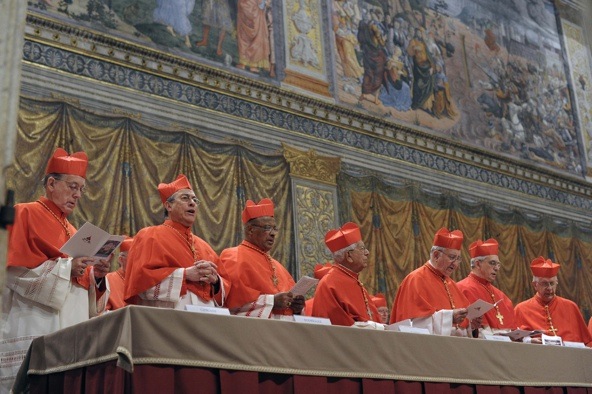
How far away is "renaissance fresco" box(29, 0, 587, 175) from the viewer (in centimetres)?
1050

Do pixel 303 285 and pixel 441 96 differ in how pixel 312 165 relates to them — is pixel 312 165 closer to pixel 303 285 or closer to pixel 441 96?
pixel 441 96

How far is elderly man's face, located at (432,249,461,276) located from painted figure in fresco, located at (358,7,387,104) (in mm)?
5629

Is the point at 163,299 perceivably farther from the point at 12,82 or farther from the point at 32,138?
the point at 32,138

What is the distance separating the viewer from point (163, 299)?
5.05 metres

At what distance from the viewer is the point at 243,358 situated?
4148 millimetres

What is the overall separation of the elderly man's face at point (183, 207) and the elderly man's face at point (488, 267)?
144 inches

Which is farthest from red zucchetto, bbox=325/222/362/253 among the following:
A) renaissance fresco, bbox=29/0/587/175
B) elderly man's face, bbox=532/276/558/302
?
renaissance fresco, bbox=29/0/587/175

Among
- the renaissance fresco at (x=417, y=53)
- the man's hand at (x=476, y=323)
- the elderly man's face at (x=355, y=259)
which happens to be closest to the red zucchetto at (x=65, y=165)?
the elderly man's face at (x=355, y=259)

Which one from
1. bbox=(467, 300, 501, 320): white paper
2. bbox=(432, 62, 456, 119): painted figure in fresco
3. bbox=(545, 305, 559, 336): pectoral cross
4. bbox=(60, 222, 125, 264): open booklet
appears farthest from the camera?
bbox=(432, 62, 456, 119): painted figure in fresco

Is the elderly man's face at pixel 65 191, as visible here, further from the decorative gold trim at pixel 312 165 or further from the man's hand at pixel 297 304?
the decorative gold trim at pixel 312 165

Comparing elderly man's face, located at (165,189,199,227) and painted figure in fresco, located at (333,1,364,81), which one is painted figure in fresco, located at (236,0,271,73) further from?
elderly man's face, located at (165,189,199,227)

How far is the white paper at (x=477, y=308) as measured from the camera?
6.18 meters

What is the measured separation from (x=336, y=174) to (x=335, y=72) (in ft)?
5.67

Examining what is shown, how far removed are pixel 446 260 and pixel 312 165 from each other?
173 inches
